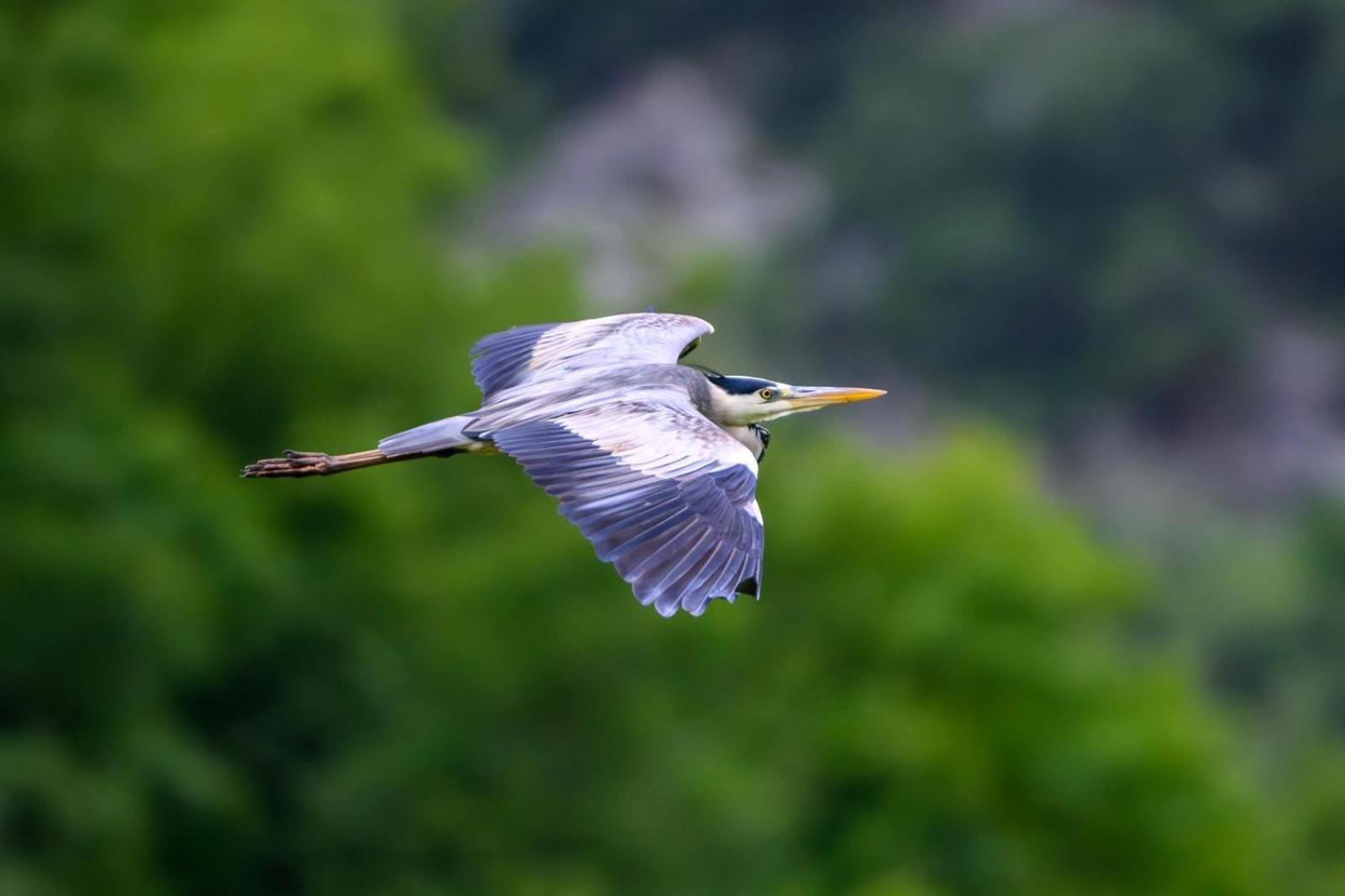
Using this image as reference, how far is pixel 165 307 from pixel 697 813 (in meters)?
7.15

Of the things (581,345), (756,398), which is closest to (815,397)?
Answer: (756,398)

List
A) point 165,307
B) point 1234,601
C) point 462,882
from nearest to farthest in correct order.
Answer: point 462,882
point 165,307
point 1234,601

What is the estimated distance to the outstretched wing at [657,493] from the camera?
8.94 meters

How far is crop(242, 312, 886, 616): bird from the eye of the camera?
29.8ft

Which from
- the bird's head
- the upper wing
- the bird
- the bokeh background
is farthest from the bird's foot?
the bokeh background

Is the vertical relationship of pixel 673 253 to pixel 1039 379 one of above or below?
below

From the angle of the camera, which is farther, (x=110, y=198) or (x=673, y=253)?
(x=673, y=253)

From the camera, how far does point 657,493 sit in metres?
9.42

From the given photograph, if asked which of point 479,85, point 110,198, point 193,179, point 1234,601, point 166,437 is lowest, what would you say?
point 166,437

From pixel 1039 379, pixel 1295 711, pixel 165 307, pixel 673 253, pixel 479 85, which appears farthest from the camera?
pixel 1039 379

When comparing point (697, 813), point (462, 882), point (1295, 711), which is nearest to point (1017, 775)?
point (697, 813)

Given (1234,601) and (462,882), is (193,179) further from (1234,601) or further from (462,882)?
(1234,601)

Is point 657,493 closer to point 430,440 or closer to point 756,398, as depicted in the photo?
point 430,440

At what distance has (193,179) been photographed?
25562mm
